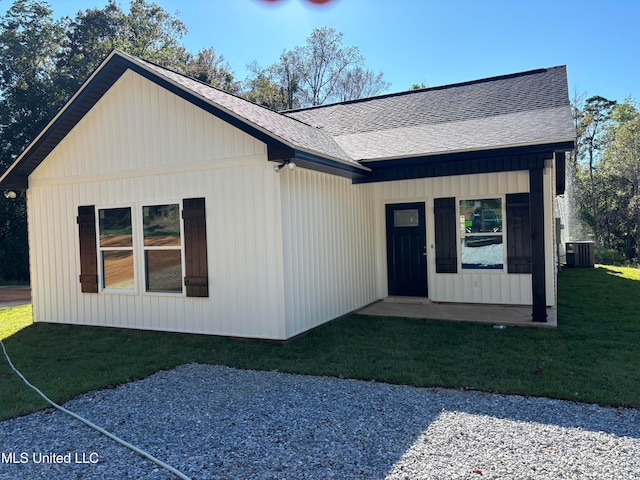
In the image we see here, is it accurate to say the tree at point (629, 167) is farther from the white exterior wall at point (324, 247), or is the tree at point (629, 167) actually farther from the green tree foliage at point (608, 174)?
the white exterior wall at point (324, 247)

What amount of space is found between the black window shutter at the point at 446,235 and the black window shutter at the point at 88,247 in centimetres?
595

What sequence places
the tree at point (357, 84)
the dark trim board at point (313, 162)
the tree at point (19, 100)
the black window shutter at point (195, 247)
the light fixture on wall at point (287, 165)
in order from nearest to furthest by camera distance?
the dark trim board at point (313, 162)
the light fixture on wall at point (287, 165)
the black window shutter at point (195, 247)
the tree at point (19, 100)
the tree at point (357, 84)

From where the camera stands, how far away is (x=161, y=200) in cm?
710

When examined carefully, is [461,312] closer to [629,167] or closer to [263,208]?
[263,208]

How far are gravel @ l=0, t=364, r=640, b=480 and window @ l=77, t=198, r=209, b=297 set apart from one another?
2525 mm

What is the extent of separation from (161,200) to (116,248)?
1.22 meters

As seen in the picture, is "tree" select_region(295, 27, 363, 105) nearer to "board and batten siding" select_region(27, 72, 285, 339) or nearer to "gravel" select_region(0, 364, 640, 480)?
"board and batten siding" select_region(27, 72, 285, 339)

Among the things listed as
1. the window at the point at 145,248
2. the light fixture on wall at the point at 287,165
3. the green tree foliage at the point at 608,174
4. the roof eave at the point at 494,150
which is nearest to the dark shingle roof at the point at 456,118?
the roof eave at the point at 494,150

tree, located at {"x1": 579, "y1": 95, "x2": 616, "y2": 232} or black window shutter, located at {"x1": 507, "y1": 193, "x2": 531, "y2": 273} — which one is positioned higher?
tree, located at {"x1": 579, "y1": 95, "x2": 616, "y2": 232}

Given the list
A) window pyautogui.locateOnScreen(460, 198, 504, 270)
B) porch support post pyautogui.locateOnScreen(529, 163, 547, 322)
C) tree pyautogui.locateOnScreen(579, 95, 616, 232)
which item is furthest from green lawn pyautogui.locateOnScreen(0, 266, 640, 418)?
tree pyautogui.locateOnScreen(579, 95, 616, 232)

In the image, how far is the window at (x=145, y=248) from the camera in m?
6.82

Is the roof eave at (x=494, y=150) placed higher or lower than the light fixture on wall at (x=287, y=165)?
higher

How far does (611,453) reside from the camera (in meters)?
3.12

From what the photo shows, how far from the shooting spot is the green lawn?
15.0 ft
